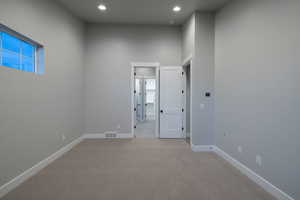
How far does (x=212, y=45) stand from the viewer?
368cm

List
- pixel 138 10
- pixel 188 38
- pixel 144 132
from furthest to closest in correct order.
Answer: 1. pixel 144 132
2. pixel 188 38
3. pixel 138 10

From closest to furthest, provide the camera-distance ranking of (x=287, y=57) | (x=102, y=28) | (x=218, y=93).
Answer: (x=287, y=57)
(x=218, y=93)
(x=102, y=28)

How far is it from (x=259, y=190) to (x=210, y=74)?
97.2 inches

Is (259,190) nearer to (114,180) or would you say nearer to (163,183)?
(163,183)

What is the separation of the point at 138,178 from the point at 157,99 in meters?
2.72

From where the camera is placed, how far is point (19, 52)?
2520mm

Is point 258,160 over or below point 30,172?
over

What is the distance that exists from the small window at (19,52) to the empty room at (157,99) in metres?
0.02

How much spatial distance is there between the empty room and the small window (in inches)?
0.7

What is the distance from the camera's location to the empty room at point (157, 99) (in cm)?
204

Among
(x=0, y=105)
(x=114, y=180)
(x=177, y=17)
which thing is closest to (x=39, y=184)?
(x=114, y=180)

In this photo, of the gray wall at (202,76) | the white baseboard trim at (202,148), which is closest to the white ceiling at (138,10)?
the gray wall at (202,76)

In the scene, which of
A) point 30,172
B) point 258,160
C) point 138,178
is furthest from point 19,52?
point 258,160

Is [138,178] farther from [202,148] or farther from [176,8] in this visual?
[176,8]
